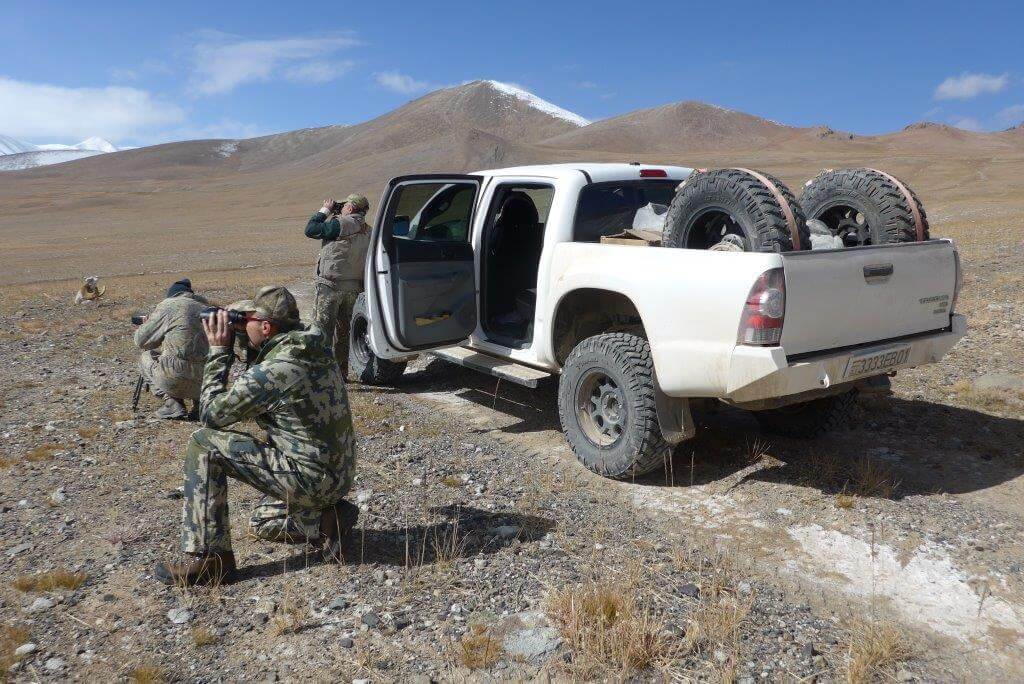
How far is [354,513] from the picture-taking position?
13.6 feet

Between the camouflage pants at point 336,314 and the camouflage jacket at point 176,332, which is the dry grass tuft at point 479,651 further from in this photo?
the camouflage pants at point 336,314

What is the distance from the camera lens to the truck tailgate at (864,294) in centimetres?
403

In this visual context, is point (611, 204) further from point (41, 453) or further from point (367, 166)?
→ point (367, 166)

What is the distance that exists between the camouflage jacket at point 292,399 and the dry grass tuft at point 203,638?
843 millimetres

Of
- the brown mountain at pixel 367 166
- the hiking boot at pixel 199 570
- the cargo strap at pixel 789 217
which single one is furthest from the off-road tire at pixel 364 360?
the brown mountain at pixel 367 166

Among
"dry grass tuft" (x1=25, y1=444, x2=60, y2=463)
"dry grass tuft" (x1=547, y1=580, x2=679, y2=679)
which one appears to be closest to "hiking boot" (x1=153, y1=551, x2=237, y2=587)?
"dry grass tuft" (x1=547, y1=580, x2=679, y2=679)

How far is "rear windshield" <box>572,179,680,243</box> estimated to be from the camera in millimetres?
5766

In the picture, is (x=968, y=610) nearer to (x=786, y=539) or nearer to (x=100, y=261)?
(x=786, y=539)

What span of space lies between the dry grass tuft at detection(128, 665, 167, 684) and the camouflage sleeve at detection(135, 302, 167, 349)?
3.91m

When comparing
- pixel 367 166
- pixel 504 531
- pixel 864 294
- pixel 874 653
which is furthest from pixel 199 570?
pixel 367 166

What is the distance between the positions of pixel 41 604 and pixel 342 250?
436 centimetres

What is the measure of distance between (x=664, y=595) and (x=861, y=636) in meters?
0.85

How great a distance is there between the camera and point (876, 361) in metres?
4.35

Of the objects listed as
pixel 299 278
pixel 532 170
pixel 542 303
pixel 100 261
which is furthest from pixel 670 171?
pixel 100 261
